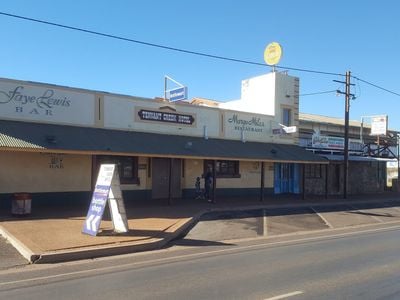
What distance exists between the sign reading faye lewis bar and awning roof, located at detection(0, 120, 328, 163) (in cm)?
79

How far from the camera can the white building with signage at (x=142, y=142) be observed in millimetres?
18594

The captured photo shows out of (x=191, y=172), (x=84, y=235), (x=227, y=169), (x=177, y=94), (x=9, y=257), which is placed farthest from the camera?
(x=227, y=169)

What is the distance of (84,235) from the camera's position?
532 inches

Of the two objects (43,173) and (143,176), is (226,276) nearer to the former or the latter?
(43,173)

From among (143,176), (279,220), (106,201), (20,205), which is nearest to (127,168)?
(143,176)

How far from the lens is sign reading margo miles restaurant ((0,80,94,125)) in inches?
732

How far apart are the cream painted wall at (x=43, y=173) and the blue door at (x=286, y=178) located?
1262 centimetres

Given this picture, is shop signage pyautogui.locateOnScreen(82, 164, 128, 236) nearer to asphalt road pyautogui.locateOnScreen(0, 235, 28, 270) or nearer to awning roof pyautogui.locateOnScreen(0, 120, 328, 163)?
asphalt road pyautogui.locateOnScreen(0, 235, 28, 270)

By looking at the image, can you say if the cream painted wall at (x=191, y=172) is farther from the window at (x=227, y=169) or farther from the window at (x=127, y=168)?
the window at (x=127, y=168)

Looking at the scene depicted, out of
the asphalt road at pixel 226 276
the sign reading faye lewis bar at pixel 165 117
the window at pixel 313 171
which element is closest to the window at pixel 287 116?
the window at pixel 313 171

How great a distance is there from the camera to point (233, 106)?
31766 mm

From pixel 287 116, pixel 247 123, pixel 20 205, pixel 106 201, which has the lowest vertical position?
pixel 20 205

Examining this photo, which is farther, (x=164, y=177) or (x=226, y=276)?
(x=164, y=177)

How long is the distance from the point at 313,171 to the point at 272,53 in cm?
799
